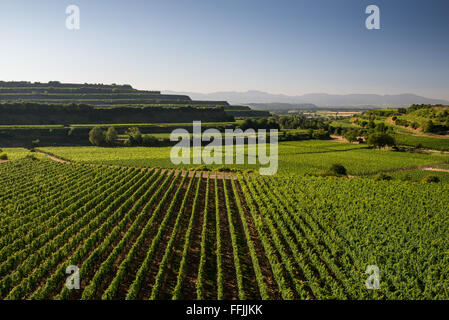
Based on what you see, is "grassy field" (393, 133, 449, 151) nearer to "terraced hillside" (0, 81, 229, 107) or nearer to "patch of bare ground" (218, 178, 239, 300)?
"patch of bare ground" (218, 178, 239, 300)

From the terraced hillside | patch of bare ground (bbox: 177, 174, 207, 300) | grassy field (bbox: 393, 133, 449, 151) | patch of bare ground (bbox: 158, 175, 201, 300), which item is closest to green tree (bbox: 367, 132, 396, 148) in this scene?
grassy field (bbox: 393, 133, 449, 151)

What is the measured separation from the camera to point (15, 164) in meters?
43.0

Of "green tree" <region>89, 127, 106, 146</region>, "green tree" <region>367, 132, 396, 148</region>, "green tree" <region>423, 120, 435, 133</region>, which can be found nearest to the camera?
"green tree" <region>367, 132, 396, 148</region>

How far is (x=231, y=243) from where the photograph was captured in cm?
1900

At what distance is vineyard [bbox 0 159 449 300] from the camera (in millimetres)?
13234

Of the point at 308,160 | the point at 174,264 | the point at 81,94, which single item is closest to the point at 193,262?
the point at 174,264

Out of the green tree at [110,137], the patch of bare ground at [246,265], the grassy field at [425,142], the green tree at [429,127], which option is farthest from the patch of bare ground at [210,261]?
the green tree at [429,127]

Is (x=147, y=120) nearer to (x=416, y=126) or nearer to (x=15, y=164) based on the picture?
(x=15, y=164)

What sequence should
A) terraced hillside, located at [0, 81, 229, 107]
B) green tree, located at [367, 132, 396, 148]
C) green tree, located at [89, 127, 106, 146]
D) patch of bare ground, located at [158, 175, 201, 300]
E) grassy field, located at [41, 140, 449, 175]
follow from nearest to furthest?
patch of bare ground, located at [158, 175, 201, 300]
grassy field, located at [41, 140, 449, 175]
green tree, located at [367, 132, 396, 148]
green tree, located at [89, 127, 106, 146]
terraced hillside, located at [0, 81, 229, 107]

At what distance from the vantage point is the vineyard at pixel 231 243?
521 inches

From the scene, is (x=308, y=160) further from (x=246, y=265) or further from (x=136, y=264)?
(x=136, y=264)

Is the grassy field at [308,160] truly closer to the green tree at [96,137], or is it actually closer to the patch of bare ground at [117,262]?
the green tree at [96,137]
